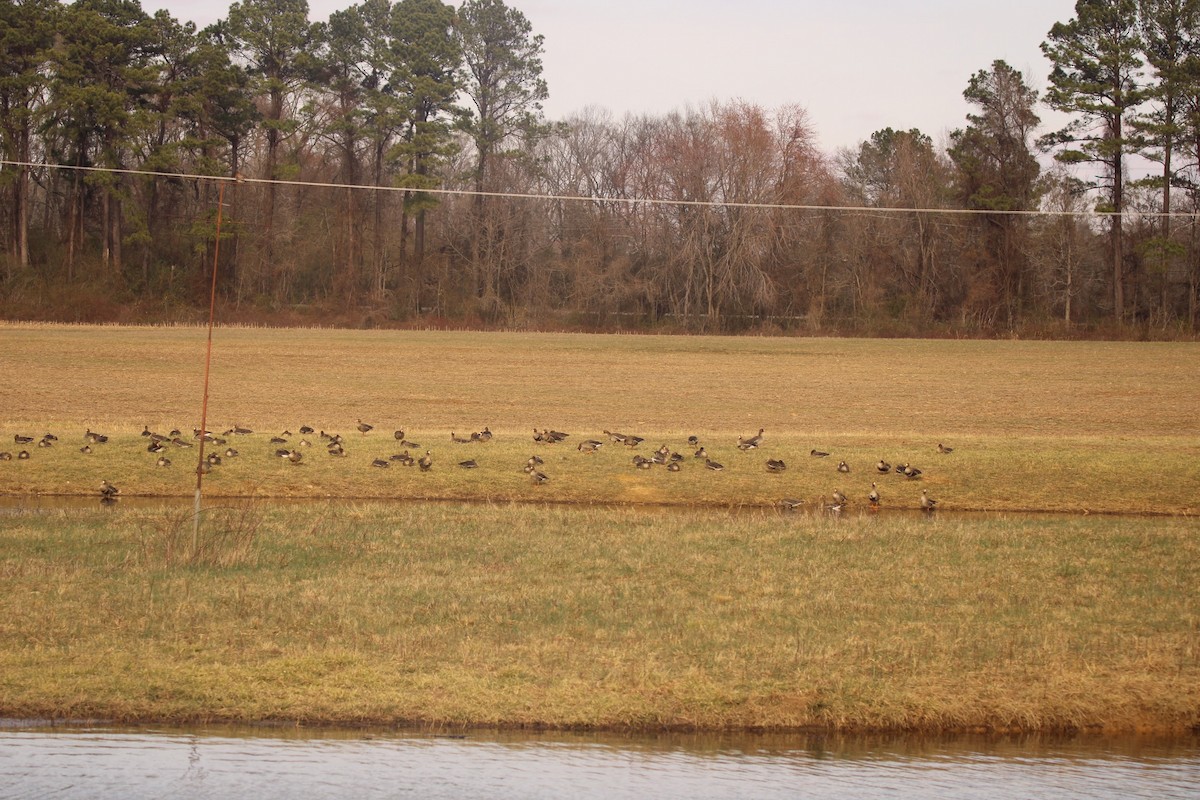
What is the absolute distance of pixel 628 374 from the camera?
1608 inches

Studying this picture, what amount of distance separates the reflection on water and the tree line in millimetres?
55471

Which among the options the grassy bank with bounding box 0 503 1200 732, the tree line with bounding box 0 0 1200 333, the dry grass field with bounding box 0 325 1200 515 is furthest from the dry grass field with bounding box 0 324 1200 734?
the tree line with bounding box 0 0 1200 333

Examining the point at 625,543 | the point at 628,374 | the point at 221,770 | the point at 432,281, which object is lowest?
the point at 221,770

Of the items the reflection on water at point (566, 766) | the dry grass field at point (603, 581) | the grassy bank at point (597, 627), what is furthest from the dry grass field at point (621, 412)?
the reflection on water at point (566, 766)

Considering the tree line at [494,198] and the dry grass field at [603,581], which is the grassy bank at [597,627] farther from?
the tree line at [494,198]

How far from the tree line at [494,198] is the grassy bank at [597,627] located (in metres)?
50.7

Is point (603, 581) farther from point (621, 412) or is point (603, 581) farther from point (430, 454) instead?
point (621, 412)

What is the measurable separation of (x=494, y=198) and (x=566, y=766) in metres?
69.2

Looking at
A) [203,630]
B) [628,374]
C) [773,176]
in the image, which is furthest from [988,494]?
[773,176]

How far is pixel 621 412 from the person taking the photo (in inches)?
1209

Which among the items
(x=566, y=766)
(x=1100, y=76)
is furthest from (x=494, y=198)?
(x=566, y=766)

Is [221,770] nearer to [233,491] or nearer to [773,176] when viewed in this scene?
[233,491]

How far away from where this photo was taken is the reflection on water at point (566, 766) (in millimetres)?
7059

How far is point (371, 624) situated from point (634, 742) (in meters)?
2.74
